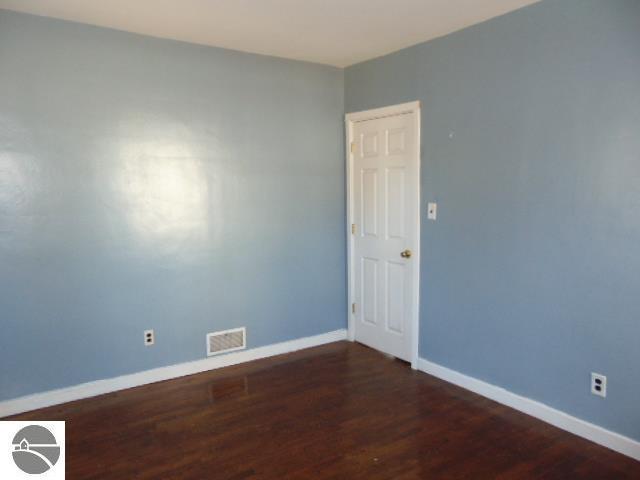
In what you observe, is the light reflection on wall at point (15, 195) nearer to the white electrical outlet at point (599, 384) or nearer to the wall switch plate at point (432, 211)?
the wall switch plate at point (432, 211)

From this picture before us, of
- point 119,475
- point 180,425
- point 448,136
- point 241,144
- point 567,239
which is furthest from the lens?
point 241,144

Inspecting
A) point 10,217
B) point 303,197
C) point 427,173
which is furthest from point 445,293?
point 10,217

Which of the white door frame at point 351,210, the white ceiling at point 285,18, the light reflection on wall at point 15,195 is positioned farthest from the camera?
the white door frame at point 351,210

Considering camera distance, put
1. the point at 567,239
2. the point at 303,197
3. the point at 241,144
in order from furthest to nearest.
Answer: the point at 303,197, the point at 241,144, the point at 567,239

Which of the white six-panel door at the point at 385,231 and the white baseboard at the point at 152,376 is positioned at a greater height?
the white six-panel door at the point at 385,231

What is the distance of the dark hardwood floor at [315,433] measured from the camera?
2457 mm

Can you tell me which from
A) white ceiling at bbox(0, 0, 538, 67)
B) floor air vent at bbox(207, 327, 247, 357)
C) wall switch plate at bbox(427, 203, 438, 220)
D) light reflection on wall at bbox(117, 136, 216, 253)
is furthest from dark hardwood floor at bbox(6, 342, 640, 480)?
white ceiling at bbox(0, 0, 538, 67)

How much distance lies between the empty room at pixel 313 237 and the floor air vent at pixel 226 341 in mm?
13

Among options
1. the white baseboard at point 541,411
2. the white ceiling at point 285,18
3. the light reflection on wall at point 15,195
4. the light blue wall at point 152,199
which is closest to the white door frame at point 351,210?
the light blue wall at point 152,199

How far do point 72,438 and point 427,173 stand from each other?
289 centimetres

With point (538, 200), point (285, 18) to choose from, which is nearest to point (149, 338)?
point (285, 18)

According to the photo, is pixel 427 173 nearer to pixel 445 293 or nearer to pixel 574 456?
pixel 445 293

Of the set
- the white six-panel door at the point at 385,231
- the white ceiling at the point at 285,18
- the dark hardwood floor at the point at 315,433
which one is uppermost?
the white ceiling at the point at 285,18

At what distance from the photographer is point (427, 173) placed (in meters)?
3.58
